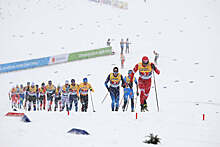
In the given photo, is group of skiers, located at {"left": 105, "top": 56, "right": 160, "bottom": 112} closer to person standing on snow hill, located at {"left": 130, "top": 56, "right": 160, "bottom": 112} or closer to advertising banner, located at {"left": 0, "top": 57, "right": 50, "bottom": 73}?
person standing on snow hill, located at {"left": 130, "top": 56, "right": 160, "bottom": 112}

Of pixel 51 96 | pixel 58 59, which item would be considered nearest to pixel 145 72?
pixel 51 96

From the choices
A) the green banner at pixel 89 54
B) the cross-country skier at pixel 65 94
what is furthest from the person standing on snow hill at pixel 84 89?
the green banner at pixel 89 54

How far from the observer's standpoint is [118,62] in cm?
2709

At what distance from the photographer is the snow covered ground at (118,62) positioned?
41.4 ft

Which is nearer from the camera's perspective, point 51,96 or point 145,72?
point 145,72

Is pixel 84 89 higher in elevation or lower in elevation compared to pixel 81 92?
higher

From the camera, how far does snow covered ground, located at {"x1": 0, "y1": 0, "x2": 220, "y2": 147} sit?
12.6m

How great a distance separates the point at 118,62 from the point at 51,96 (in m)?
10.7

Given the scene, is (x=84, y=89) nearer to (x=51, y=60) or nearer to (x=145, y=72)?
(x=145, y=72)

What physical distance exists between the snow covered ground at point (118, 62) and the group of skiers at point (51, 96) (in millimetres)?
910

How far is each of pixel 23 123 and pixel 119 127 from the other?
13.7ft

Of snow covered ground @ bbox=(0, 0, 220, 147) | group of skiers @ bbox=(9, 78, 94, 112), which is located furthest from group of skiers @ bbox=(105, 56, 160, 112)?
group of skiers @ bbox=(9, 78, 94, 112)

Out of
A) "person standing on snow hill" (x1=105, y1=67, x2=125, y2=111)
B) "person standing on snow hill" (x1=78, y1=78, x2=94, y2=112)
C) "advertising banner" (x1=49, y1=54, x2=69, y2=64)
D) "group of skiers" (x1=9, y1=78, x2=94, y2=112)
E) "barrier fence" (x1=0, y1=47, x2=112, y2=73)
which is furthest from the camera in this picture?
"advertising banner" (x1=49, y1=54, x2=69, y2=64)

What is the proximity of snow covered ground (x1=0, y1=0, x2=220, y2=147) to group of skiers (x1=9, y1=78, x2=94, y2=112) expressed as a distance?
910 mm
